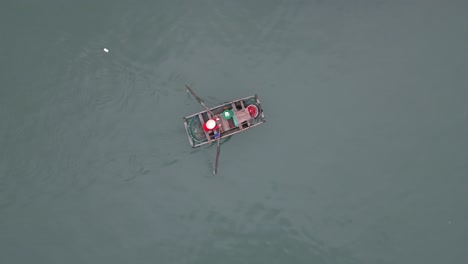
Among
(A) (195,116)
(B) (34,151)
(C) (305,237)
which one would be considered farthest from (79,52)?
(C) (305,237)

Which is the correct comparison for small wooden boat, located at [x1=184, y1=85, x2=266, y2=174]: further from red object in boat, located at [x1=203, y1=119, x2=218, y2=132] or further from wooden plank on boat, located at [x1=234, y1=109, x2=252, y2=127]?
red object in boat, located at [x1=203, y1=119, x2=218, y2=132]

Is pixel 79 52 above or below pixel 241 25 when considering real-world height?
above

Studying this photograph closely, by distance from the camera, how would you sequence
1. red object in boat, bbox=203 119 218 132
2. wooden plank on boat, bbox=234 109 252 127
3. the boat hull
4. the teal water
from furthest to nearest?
the teal water → the boat hull → wooden plank on boat, bbox=234 109 252 127 → red object in boat, bbox=203 119 218 132

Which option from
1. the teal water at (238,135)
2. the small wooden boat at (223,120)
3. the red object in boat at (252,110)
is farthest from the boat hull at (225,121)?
the teal water at (238,135)

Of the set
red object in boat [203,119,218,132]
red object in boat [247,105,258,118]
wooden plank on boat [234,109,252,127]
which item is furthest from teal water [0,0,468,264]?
red object in boat [203,119,218,132]

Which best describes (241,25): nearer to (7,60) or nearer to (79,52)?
(79,52)

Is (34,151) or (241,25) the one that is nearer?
(34,151)

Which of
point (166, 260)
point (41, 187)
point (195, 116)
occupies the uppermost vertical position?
point (195, 116)
